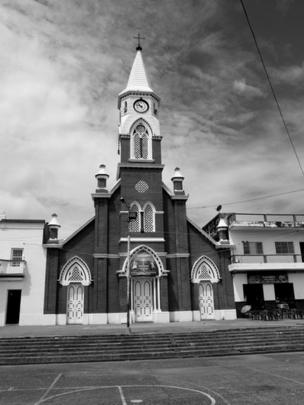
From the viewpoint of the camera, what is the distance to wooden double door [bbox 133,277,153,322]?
91.5 ft

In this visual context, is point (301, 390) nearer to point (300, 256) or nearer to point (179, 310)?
point (179, 310)

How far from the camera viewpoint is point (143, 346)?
17.0 metres

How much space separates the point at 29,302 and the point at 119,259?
724 cm

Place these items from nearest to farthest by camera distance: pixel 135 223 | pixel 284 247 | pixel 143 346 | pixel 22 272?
1. pixel 143 346
2. pixel 22 272
3. pixel 135 223
4. pixel 284 247

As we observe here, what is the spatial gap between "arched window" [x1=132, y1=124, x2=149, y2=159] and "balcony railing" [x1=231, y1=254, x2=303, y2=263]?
11.4 metres

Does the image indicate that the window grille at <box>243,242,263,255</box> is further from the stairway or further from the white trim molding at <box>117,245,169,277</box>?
the stairway

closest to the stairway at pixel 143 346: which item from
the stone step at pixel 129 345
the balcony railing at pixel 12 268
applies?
the stone step at pixel 129 345

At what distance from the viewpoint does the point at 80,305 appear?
27.9 meters

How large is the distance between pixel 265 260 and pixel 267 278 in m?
1.58

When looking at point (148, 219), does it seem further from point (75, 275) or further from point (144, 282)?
point (75, 275)

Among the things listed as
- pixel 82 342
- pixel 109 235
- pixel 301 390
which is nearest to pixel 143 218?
pixel 109 235

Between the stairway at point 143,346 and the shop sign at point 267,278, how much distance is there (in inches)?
431

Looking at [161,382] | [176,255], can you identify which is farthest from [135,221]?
[161,382]

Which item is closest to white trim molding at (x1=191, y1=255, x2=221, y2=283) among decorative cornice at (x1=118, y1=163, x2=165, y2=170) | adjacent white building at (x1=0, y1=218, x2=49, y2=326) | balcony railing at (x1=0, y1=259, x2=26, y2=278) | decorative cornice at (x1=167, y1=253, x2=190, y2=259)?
decorative cornice at (x1=167, y1=253, x2=190, y2=259)
